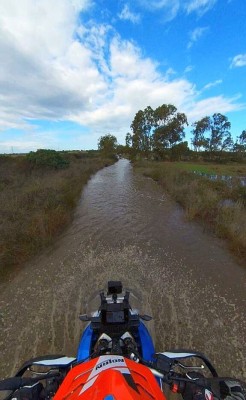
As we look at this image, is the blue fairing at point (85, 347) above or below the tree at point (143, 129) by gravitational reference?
below

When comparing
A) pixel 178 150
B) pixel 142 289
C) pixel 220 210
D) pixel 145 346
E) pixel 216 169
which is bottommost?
pixel 142 289

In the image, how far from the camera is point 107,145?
63.8m

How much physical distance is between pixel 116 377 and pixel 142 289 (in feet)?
13.1

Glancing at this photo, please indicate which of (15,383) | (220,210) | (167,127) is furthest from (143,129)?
(15,383)

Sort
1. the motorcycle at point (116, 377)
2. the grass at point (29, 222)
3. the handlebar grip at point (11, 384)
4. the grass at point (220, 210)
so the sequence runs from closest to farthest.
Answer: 1. the motorcycle at point (116, 377)
2. the handlebar grip at point (11, 384)
3. the grass at point (29, 222)
4. the grass at point (220, 210)

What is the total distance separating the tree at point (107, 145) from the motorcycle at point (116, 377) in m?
63.1

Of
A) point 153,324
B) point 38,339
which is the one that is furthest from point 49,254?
point 153,324

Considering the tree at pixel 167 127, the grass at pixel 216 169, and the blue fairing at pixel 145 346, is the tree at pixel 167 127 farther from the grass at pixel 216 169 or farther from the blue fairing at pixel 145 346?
the blue fairing at pixel 145 346

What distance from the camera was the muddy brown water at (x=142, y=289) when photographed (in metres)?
3.59

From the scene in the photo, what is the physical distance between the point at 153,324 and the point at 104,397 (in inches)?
128

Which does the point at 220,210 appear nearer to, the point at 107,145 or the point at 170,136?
the point at 170,136

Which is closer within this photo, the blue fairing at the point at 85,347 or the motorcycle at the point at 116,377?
the motorcycle at the point at 116,377

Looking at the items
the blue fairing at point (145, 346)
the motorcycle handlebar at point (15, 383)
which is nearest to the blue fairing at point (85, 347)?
the blue fairing at point (145, 346)

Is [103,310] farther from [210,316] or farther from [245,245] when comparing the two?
[245,245]
